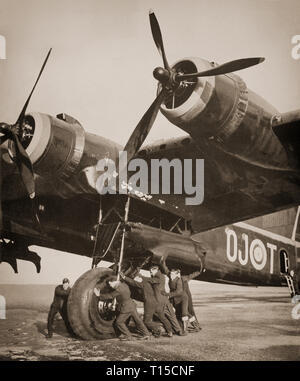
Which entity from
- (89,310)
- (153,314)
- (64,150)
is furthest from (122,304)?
(64,150)

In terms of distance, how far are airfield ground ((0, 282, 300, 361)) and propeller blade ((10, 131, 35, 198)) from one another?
1.45m

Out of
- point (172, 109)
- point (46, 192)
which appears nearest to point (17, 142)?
point (46, 192)

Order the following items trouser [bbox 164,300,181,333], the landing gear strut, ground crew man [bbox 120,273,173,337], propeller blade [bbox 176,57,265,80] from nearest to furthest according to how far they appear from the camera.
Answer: propeller blade [bbox 176,57,265,80] < ground crew man [bbox 120,273,173,337] < trouser [bbox 164,300,181,333] < the landing gear strut

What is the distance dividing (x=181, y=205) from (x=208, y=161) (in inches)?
40.8

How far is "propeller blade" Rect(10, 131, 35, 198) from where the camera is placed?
16.9 feet

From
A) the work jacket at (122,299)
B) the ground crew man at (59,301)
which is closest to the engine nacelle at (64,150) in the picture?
the ground crew man at (59,301)

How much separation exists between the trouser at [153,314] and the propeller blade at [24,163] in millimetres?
2151

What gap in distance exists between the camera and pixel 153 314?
5.26 meters

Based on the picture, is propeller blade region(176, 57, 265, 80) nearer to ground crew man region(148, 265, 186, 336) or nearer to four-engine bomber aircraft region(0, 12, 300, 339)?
four-engine bomber aircraft region(0, 12, 300, 339)

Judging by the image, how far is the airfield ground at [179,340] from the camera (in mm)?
4695

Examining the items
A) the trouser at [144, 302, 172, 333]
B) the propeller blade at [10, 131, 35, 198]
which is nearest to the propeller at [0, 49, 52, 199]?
the propeller blade at [10, 131, 35, 198]

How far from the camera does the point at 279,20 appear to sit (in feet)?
19.5

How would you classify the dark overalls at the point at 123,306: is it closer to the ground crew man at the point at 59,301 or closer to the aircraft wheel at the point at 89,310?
the aircraft wheel at the point at 89,310
